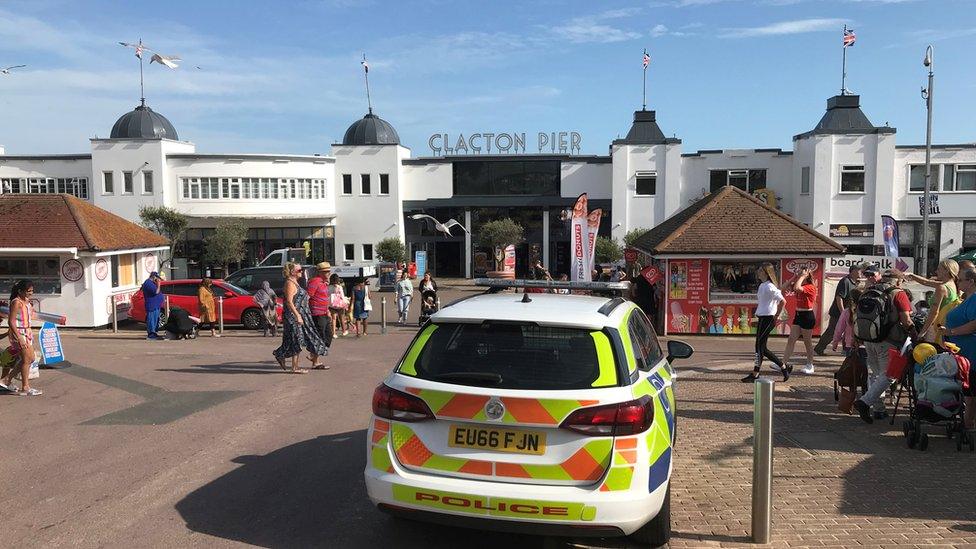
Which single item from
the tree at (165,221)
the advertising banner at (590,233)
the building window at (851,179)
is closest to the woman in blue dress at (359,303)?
the advertising banner at (590,233)

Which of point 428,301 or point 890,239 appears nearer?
point 428,301

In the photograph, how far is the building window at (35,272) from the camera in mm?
18438

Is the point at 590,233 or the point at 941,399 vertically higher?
the point at 590,233

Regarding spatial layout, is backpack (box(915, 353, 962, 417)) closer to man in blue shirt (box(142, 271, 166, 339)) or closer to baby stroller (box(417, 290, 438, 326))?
baby stroller (box(417, 290, 438, 326))

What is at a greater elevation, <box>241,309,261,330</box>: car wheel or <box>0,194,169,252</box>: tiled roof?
<box>0,194,169,252</box>: tiled roof

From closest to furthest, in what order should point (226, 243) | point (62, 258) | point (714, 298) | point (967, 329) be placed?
point (967, 329)
point (714, 298)
point (62, 258)
point (226, 243)

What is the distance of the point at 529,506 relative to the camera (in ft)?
13.6

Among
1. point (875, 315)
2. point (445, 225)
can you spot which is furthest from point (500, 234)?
point (875, 315)

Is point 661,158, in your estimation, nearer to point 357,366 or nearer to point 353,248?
point 353,248

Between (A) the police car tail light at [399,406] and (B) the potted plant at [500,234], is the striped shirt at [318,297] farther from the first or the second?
(B) the potted plant at [500,234]

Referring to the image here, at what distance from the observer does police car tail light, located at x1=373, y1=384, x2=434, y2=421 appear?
4.41 m

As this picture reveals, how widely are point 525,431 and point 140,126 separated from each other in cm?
4288

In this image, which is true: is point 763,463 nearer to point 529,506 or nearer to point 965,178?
point 529,506

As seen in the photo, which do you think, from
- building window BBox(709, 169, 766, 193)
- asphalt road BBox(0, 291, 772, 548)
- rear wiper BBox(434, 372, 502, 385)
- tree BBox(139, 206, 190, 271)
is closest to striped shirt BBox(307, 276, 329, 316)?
asphalt road BBox(0, 291, 772, 548)
